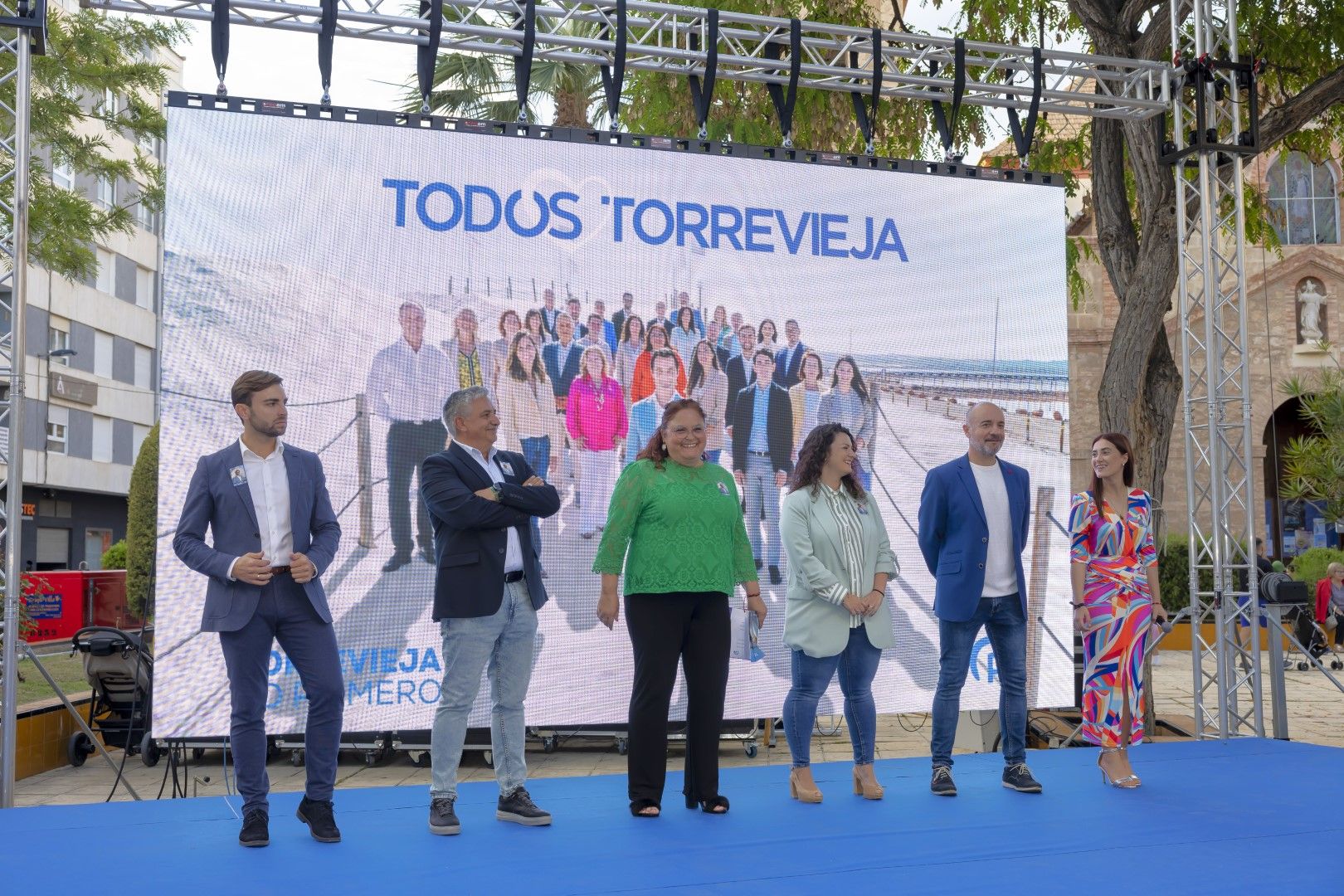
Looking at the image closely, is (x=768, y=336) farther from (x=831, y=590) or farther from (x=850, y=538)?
(x=831, y=590)

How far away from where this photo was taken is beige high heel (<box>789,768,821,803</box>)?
4.89 m

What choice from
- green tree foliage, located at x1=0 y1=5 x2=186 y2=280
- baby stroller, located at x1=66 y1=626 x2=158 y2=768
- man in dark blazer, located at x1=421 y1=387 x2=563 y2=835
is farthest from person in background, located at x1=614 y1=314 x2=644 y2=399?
green tree foliage, located at x1=0 y1=5 x2=186 y2=280

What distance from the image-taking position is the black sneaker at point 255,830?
4152 millimetres

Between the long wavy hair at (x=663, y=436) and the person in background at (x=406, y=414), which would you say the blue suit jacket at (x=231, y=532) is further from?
the person in background at (x=406, y=414)

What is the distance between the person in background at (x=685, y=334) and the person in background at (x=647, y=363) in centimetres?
5

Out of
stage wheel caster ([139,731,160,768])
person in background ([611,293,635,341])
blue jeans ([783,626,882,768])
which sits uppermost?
person in background ([611,293,635,341])

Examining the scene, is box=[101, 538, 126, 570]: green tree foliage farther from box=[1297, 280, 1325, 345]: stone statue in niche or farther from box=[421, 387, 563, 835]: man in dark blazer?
box=[1297, 280, 1325, 345]: stone statue in niche

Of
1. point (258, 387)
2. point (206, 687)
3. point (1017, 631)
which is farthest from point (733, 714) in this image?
point (258, 387)

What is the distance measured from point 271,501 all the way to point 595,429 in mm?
2627

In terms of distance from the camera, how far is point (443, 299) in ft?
21.0

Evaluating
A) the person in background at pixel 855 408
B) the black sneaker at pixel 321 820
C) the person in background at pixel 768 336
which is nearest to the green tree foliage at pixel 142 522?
the person in background at pixel 768 336

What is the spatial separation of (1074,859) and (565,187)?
413cm

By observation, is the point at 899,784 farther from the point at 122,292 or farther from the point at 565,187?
the point at 122,292

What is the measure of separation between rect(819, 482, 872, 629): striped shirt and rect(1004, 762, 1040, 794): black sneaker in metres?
0.99
